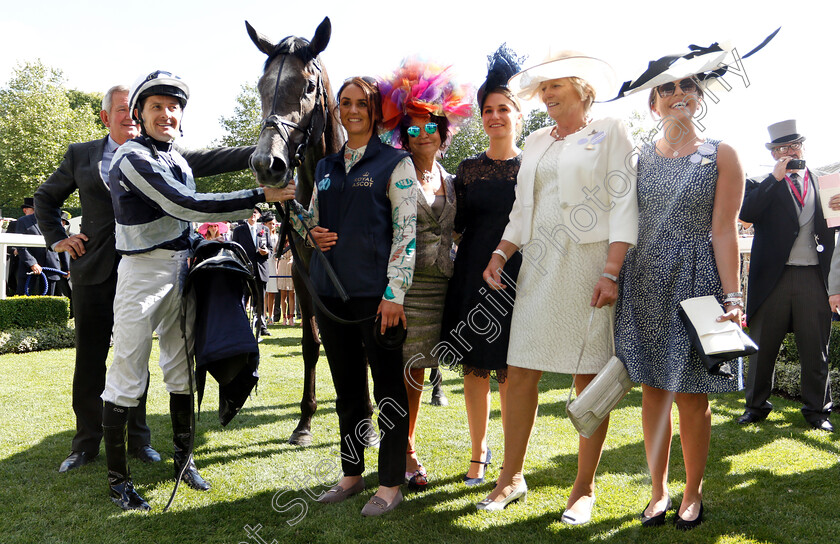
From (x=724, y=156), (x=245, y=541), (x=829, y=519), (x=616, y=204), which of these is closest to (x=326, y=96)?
(x=616, y=204)

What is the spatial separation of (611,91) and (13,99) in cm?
3464

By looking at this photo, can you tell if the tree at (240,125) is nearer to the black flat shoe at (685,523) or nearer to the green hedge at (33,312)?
the green hedge at (33,312)

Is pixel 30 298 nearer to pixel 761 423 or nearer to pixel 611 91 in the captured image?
pixel 611 91

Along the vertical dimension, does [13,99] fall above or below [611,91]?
above

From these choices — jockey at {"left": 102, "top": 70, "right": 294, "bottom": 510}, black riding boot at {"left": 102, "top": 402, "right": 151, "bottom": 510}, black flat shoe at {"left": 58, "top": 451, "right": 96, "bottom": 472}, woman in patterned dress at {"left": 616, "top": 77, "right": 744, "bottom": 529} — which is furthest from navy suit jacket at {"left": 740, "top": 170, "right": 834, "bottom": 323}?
black flat shoe at {"left": 58, "top": 451, "right": 96, "bottom": 472}

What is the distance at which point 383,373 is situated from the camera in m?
2.92

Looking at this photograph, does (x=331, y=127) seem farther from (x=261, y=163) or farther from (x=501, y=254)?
(x=501, y=254)

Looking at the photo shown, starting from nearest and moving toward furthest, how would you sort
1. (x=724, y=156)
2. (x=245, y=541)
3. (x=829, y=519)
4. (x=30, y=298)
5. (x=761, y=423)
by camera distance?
(x=724, y=156)
(x=245, y=541)
(x=829, y=519)
(x=761, y=423)
(x=30, y=298)

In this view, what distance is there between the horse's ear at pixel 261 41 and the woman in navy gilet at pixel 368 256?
0.74 metres

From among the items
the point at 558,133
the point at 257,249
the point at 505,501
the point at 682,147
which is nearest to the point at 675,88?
the point at 682,147

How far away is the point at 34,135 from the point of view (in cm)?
2650

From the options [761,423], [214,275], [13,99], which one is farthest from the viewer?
[13,99]

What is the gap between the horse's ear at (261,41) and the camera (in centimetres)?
329

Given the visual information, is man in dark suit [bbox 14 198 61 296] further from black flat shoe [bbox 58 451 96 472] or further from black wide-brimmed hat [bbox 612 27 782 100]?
black wide-brimmed hat [bbox 612 27 782 100]
